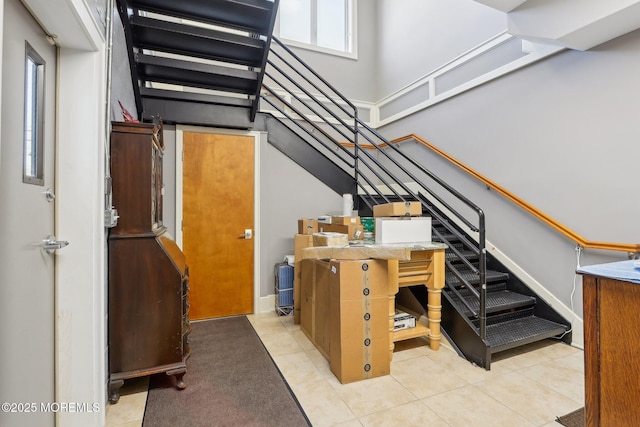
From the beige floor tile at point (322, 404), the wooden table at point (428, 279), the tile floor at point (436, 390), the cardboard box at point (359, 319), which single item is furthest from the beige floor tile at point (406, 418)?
the wooden table at point (428, 279)

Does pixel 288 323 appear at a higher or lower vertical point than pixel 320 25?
lower

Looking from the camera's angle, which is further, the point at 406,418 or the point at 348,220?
the point at 348,220

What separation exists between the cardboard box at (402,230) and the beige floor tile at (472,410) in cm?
112

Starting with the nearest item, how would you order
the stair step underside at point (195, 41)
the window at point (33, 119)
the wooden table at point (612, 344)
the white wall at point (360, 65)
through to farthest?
the wooden table at point (612, 344) < the window at point (33, 119) < the stair step underside at point (195, 41) < the white wall at point (360, 65)

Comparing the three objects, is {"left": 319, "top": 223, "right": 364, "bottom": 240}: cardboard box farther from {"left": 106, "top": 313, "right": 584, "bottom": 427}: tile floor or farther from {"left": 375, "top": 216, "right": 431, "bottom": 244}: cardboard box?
{"left": 106, "top": 313, "right": 584, "bottom": 427}: tile floor

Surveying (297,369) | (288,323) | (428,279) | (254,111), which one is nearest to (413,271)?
(428,279)

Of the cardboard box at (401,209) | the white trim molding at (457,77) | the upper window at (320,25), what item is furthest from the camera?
the upper window at (320,25)

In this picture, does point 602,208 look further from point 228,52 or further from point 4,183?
point 4,183

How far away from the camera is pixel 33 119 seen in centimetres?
136

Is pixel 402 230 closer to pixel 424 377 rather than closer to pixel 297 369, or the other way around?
pixel 424 377

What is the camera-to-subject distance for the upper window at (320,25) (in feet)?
15.2

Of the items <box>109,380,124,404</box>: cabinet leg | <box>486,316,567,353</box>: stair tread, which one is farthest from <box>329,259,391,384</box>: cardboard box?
<box>109,380,124,404</box>: cabinet leg

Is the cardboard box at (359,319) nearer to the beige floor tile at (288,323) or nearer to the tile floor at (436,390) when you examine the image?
the tile floor at (436,390)

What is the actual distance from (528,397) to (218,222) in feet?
10.1
